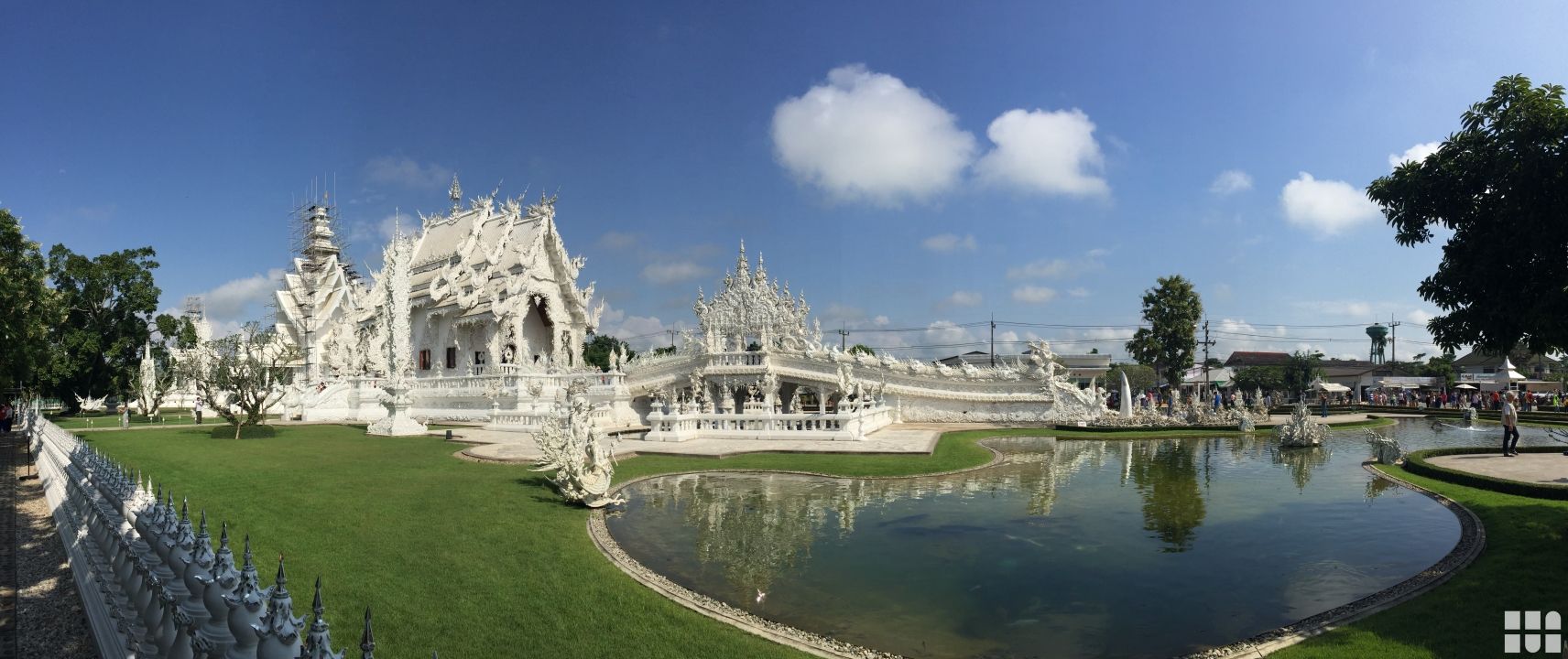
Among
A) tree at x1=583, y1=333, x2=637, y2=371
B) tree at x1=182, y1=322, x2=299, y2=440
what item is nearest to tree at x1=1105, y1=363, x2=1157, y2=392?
tree at x1=583, y1=333, x2=637, y2=371

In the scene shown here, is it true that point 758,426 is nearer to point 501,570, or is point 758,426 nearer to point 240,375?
point 501,570

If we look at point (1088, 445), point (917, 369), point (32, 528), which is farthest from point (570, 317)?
point (32, 528)

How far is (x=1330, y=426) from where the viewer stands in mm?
26406

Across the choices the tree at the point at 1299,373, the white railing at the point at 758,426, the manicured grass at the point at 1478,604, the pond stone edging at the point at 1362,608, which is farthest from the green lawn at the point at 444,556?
the tree at the point at 1299,373

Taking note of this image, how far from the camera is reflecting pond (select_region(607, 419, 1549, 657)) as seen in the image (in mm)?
7000

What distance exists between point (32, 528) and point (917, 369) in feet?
86.6

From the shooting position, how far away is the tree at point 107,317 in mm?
36469

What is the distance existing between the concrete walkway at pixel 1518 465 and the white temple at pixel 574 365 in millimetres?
13624

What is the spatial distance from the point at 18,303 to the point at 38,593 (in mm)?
5068

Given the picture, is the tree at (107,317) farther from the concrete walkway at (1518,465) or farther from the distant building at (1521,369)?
the distant building at (1521,369)

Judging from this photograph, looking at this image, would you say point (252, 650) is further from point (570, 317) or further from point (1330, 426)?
point (570, 317)

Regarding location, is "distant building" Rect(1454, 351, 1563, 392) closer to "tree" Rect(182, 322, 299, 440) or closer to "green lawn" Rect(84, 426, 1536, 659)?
"green lawn" Rect(84, 426, 1536, 659)

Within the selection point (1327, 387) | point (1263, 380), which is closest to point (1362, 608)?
point (1327, 387)

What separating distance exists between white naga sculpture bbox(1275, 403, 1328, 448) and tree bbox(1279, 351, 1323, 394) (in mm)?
44504
